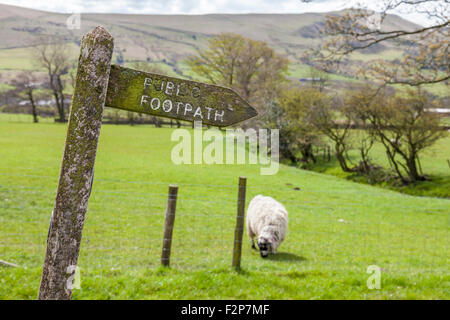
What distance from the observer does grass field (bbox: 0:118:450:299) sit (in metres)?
5.39

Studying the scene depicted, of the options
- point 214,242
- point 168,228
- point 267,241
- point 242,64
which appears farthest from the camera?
point 242,64

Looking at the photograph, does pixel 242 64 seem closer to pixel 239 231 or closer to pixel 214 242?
pixel 214 242

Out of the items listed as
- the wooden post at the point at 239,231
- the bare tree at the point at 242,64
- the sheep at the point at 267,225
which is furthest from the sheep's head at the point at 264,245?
the bare tree at the point at 242,64

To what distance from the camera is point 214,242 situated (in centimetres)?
1014

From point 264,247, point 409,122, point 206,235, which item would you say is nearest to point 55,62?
point 409,122

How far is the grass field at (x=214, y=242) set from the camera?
5.39m

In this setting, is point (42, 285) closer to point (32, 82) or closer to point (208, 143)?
point (208, 143)

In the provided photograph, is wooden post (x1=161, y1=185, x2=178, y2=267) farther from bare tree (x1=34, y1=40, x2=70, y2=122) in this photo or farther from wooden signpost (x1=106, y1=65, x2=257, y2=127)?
bare tree (x1=34, y1=40, x2=70, y2=122)

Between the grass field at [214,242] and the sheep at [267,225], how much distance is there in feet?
1.06

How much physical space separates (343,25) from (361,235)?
6932 mm

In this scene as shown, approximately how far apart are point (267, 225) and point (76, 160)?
23.4 ft

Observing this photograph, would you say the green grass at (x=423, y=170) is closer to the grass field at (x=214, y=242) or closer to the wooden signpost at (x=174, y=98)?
the grass field at (x=214, y=242)
